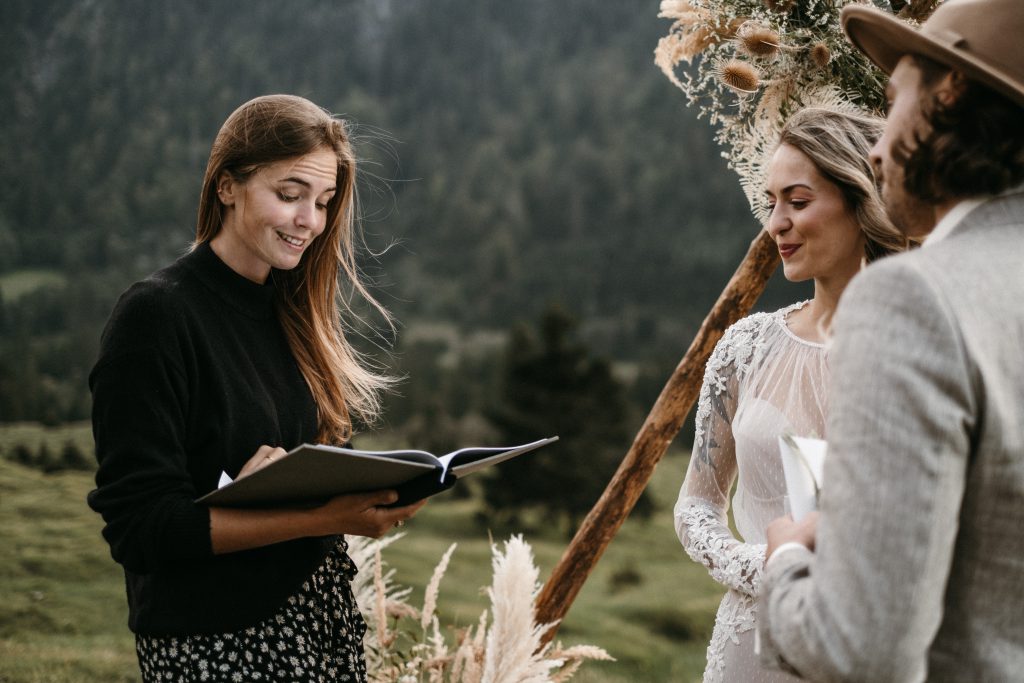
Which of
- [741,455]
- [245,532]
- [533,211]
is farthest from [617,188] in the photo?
[245,532]

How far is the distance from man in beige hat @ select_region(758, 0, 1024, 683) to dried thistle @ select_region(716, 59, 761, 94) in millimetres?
1626

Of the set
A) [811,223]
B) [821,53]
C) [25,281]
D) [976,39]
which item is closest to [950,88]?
[976,39]

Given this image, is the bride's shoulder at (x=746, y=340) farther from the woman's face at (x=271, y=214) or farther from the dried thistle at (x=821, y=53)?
the woman's face at (x=271, y=214)

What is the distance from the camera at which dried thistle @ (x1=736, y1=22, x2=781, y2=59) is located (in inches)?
108

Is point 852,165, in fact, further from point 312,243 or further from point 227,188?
point 227,188

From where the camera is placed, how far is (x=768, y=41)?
2738 mm

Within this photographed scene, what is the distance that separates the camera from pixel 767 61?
2797 mm

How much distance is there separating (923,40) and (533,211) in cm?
824

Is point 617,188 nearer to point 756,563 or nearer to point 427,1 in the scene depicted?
point 427,1

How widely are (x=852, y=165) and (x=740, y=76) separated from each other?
68 cm

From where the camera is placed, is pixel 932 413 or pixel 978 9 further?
pixel 978 9

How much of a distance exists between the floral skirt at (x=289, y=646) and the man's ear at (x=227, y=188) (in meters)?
0.83

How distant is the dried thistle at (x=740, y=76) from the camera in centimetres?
276

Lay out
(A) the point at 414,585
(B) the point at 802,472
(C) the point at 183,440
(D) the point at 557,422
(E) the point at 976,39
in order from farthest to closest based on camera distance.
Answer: (D) the point at 557,422
(A) the point at 414,585
(C) the point at 183,440
(B) the point at 802,472
(E) the point at 976,39
